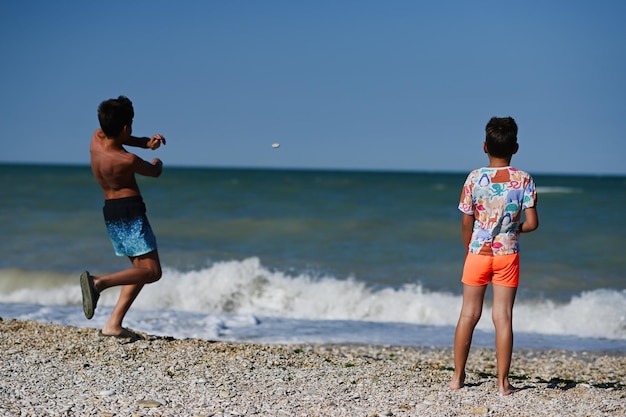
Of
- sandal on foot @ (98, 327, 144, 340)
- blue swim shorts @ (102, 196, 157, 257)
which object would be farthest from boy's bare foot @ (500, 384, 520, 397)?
sandal on foot @ (98, 327, 144, 340)

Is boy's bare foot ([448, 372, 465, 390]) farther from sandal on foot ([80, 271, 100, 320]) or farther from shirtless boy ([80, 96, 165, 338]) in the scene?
sandal on foot ([80, 271, 100, 320])

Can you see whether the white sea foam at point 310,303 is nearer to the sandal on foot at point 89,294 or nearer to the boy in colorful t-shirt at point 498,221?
the sandal on foot at point 89,294

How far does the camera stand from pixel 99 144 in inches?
211

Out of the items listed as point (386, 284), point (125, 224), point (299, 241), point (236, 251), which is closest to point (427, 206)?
point (299, 241)

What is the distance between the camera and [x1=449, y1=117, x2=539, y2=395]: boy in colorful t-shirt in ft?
14.1

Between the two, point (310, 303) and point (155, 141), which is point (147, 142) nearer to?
point (155, 141)

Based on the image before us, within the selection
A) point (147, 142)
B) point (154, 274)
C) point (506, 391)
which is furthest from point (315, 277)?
point (506, 391)

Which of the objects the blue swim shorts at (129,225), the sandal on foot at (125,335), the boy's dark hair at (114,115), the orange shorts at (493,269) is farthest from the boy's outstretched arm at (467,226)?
the sandal on foot at (125,335)

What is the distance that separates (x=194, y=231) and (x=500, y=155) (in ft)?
46.0

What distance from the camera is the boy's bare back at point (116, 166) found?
5.25 metres

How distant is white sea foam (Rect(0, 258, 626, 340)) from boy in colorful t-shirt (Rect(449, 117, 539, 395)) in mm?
4649

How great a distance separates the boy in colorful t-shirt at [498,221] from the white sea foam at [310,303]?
4.65 m

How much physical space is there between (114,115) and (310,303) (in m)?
5.88

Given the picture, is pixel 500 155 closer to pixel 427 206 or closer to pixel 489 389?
pixel 489 389
